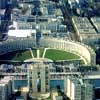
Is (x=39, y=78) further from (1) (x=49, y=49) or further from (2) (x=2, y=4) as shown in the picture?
(2) (x=2, y=4)

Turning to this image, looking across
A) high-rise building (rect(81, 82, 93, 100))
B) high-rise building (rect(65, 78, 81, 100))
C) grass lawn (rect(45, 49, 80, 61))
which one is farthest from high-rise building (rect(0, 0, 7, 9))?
high-rise building (rect(81, 82, 93, 100))

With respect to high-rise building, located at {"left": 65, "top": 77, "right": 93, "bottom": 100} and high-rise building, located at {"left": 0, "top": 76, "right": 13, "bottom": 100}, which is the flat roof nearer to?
high-rise building, located at {"left": 0, "top": 76, "right": 13, "bottom": 100}

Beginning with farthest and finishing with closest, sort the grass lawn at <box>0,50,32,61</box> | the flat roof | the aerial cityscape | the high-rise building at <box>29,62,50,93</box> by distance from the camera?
the flat roof → the grass lawn at <box>0,50,32,61</box> → the high-rise building at <box>29,62,50,93</box> → the aerial cityscape

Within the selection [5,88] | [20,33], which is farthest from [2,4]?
[5,88]

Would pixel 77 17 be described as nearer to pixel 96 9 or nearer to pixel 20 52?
pixel 96 9

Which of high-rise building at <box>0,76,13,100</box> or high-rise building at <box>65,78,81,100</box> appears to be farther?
high-rise building at <box>65,78,81,100</box>

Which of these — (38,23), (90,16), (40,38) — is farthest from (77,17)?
(40,38)

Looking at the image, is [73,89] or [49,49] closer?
[73,89]
